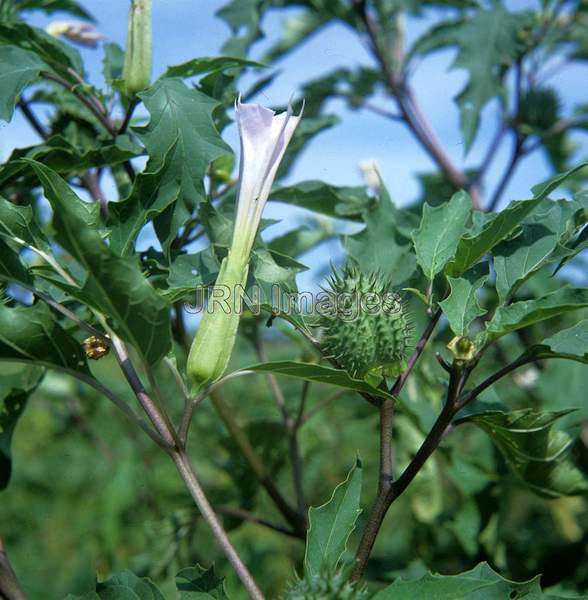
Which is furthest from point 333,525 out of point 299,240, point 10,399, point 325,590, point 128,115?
point 299,240

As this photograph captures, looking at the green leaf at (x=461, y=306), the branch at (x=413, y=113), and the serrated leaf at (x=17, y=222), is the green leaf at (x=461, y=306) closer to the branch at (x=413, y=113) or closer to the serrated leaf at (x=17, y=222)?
the serrated leaf at (x=17, y=222)

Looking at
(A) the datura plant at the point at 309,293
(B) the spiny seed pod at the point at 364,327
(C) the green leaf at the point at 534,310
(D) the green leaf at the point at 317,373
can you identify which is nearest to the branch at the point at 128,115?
(A) the datura plant at the point at 309,293

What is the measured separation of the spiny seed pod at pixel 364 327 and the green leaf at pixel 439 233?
0.07 m

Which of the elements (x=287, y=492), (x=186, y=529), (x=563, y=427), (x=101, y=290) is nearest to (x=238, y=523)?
(x=186, y=529)

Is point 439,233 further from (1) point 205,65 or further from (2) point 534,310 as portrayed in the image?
(1) point 205,65

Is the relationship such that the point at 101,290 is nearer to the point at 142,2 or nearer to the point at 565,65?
the point at 142,2

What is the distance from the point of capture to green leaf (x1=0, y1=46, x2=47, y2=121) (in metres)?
1.20

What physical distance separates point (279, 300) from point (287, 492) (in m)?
1.76

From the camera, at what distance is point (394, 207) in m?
1.40

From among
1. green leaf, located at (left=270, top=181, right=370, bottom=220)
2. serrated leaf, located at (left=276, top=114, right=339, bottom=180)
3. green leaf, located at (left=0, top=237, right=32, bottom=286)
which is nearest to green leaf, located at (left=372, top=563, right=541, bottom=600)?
green leaf, located at (left=0, top=237, right=32, bottom=286)

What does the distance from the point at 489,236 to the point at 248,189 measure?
1.04ft

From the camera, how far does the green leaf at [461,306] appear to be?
1030 mm

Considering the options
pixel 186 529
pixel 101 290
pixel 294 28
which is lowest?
Result: pixel 186 529

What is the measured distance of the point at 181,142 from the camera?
3.76 feet
